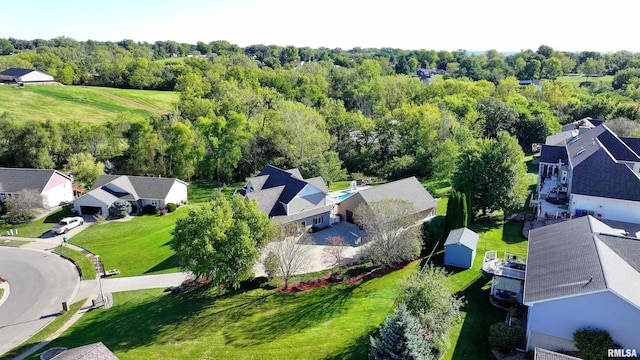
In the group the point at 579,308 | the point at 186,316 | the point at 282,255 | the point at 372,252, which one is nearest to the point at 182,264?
the point at 186,316

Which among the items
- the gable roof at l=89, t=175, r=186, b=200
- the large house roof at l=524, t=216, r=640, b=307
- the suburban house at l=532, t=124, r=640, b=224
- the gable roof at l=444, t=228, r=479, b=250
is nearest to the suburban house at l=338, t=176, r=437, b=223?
the gable roof at l=444, t=228, r=479, b=250

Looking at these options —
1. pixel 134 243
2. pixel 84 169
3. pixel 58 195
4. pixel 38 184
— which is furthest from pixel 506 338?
pixel 84 169

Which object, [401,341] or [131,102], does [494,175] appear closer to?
[401,341]

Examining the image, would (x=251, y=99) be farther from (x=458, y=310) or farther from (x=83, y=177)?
(x=458, y=310)

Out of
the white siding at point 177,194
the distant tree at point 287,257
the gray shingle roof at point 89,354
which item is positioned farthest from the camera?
the white siding at point 177,194

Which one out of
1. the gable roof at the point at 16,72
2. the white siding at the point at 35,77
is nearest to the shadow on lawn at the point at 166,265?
the white siding at the point at 35,77

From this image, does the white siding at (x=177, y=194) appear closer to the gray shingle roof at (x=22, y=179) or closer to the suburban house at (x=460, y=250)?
the gray shingle roof at (x=22, y=179)
